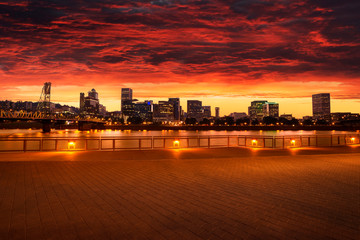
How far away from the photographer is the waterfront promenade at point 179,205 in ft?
19.1

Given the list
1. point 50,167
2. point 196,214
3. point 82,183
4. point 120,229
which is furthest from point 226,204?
point 50,167

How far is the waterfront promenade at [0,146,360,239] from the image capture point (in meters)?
5.83

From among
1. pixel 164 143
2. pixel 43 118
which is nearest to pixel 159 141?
pixel 164 143

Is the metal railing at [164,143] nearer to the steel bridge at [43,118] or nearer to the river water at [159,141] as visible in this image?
the river water at [159,141]

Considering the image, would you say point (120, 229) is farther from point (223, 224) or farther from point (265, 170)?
point (265, 170)

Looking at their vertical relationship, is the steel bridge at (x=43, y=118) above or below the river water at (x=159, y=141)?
above

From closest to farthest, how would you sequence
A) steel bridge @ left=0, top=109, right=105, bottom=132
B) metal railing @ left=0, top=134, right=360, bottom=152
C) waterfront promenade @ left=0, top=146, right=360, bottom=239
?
waterfront promenade @ left=0, top=146, right=360, bottom=239 < metal railing @ left=0, top=134, right=360, bottom=152 < steel bridge @ left=0, top=109, right=105, bottom=132

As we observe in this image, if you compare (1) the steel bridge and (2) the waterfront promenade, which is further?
(1) the steel bridge

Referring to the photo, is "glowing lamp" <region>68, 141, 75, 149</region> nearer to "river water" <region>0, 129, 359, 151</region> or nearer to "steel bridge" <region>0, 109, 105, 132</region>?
"river water" <region>0, 129, 359, 151</region>

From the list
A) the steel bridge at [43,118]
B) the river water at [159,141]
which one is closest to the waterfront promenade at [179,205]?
the river water at [159,141]

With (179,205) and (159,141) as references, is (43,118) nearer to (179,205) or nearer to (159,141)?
(159,141)

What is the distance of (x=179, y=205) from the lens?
775 centimetres

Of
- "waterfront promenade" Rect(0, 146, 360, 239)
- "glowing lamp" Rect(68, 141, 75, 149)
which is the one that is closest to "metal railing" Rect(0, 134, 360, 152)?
"glowing lamp" Rect(68, 141, 75, 149)

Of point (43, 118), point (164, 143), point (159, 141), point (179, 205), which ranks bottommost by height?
point (159, 141)
